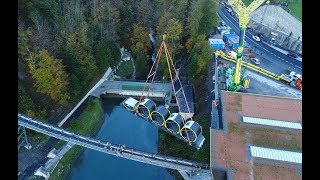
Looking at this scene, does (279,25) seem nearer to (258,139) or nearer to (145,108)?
(145,108)

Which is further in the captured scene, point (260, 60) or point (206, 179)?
point (260, 60)

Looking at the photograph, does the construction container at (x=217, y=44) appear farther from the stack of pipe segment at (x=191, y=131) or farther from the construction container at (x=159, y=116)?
the stack of pipe segment at (x=191, y=131)

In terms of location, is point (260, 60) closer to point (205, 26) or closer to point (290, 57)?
point (290, 57)

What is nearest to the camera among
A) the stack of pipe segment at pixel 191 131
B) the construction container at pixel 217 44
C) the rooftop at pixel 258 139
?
the rooftop at pixel 258 139

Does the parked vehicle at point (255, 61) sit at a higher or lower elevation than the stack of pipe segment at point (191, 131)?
higher

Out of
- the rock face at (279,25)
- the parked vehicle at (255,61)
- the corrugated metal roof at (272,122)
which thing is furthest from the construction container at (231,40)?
the corrugated metal roof at (272,122)

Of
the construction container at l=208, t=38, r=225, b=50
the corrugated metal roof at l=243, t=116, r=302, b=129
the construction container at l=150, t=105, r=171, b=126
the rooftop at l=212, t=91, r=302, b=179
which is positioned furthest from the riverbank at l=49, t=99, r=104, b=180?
the corrugated metal roof at l=243, t=116, r=302, b=129
